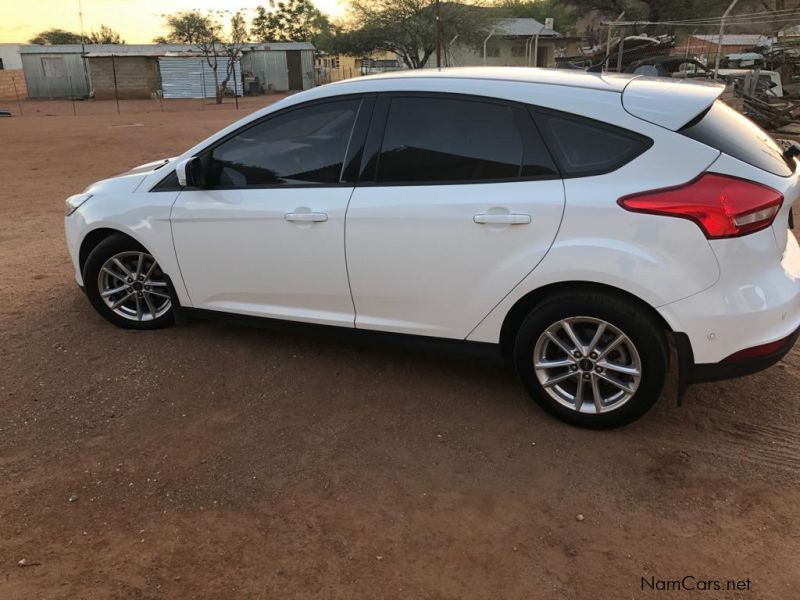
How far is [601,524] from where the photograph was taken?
277 cm

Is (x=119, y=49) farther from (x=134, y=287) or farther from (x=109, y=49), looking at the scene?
(x=134, y=287)

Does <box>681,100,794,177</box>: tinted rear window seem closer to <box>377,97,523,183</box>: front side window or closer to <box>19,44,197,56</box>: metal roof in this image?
<box>377,97,523,183</box>: front side window

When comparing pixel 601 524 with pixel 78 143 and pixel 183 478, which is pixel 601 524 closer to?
pixel 183 478

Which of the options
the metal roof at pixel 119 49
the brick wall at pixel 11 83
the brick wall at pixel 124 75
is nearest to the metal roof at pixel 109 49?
the metal roof at pixel 119 49

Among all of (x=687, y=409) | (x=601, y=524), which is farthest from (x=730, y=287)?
(x=601, y=524)

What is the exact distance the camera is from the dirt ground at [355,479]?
254 centimetres

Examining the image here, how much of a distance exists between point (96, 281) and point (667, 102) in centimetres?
386

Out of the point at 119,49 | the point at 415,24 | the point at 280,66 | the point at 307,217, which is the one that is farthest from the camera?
the point at 280,66

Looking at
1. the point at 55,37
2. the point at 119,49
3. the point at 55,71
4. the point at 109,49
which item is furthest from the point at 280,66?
the point at 55,37

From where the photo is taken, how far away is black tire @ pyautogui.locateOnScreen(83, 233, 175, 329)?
4562 mm

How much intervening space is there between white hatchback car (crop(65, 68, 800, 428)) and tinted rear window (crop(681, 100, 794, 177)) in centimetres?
2

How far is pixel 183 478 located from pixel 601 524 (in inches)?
75.3

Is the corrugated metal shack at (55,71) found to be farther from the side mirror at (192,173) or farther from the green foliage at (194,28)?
the side mirror at (192,173)

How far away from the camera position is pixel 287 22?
82.4 meters
